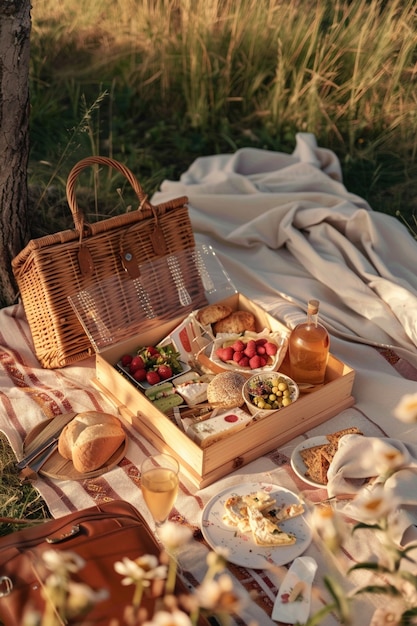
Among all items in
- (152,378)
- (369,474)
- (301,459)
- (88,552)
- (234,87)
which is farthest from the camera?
(234,87)

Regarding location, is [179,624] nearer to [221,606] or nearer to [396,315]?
[221,606]

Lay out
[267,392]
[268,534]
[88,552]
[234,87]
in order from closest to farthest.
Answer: [88,552], [268,534], [267,392], [234,87]

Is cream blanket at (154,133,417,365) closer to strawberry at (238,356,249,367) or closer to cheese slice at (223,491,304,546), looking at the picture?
strawberry at (238,356,249,367)

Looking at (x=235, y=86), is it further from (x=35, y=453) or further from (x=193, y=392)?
(x=35, y=453)

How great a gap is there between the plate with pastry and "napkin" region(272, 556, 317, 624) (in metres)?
0.35

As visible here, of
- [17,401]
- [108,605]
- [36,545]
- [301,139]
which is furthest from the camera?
[301,139]

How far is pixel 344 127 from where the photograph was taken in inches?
185

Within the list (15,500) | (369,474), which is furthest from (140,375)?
(369,474)

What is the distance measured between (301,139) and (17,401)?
2367mm

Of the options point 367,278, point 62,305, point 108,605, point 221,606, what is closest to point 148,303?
point 62,305

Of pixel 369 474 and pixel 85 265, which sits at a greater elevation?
pixel 85 265

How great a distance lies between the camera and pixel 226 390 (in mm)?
2652

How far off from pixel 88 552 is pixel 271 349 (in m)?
1.21

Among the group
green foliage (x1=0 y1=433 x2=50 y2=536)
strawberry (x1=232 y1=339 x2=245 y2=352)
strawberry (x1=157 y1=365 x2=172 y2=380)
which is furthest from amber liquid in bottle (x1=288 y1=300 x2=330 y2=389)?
green foliage (x1=0 y1=433 x2=50 y2=536)
